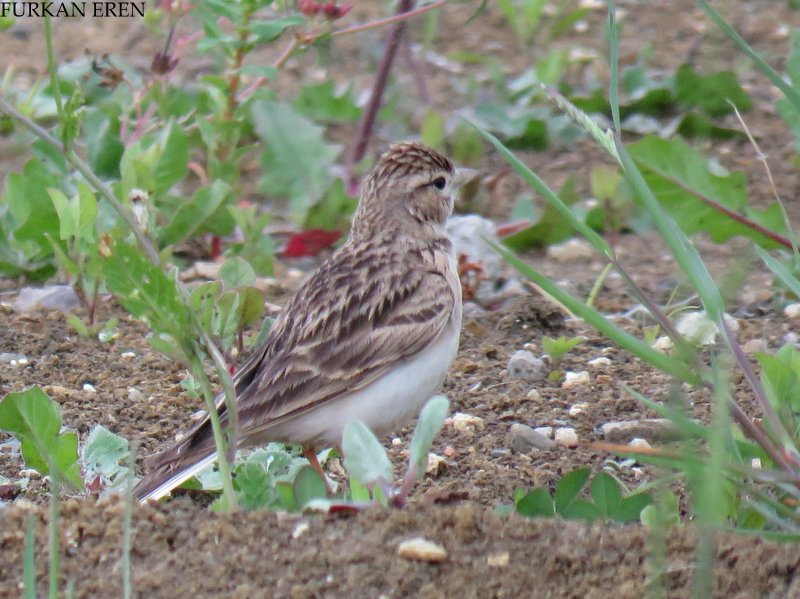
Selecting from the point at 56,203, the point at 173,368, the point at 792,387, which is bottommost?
the point at 173,368

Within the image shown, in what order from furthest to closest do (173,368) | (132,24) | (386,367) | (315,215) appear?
(132,24), (315,215), (173,368), (386,367)

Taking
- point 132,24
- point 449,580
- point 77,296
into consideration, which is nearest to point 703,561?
point 449,580

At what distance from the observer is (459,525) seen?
3.09 metres

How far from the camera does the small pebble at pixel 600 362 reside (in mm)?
5051

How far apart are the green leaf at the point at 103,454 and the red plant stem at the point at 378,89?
115 inches

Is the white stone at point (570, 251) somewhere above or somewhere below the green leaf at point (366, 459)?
below

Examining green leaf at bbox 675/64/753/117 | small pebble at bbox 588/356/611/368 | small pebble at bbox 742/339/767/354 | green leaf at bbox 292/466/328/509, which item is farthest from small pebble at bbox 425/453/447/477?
green leaf at bbox 675/64/753/117

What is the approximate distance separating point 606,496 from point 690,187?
230 centimetres

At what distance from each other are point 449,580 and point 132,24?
745cm

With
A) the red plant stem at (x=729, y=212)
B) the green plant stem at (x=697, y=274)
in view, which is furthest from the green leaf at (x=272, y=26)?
the green plant stem at (x=697, y=274)

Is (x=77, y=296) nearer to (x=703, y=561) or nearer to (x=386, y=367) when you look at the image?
(x=386, y=367)

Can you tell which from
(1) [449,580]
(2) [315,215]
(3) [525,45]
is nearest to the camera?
(1) [449,580]

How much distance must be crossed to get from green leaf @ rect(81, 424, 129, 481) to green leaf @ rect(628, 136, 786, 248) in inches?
99.5

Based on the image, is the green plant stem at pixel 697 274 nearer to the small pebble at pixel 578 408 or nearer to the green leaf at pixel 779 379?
the green leaf at pixel 779 379
